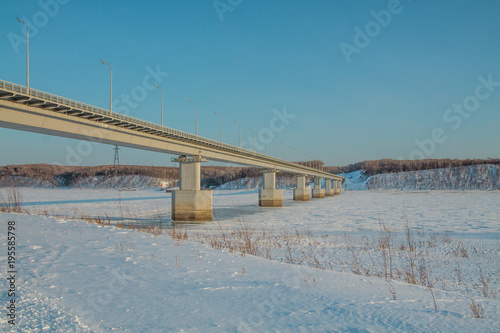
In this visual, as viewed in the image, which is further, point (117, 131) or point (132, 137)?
point (132, 137)

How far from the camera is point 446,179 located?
397 ft

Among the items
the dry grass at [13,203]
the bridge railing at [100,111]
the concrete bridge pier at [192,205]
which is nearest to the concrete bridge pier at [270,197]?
the bridge railing at [100,111]

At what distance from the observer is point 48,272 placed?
5.65 metres

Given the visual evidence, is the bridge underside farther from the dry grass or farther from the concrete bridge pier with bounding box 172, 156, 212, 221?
the dry grass

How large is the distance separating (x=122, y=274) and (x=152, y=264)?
894mm

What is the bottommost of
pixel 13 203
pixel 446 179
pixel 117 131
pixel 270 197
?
pixel 270 197

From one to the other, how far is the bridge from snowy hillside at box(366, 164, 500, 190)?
321ft

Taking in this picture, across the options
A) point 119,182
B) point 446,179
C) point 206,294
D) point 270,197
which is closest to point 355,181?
point 446,179

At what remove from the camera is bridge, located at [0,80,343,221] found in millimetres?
19202

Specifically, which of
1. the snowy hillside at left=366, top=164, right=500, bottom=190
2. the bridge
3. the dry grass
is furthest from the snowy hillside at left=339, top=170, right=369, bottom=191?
the dry grass

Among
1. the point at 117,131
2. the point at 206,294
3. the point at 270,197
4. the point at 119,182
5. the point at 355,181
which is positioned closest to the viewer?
the point at 206,294

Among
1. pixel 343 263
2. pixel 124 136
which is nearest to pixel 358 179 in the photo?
pixel 124 136

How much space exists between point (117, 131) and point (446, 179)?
127m

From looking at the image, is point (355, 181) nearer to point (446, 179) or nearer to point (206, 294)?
point (446, 179)
